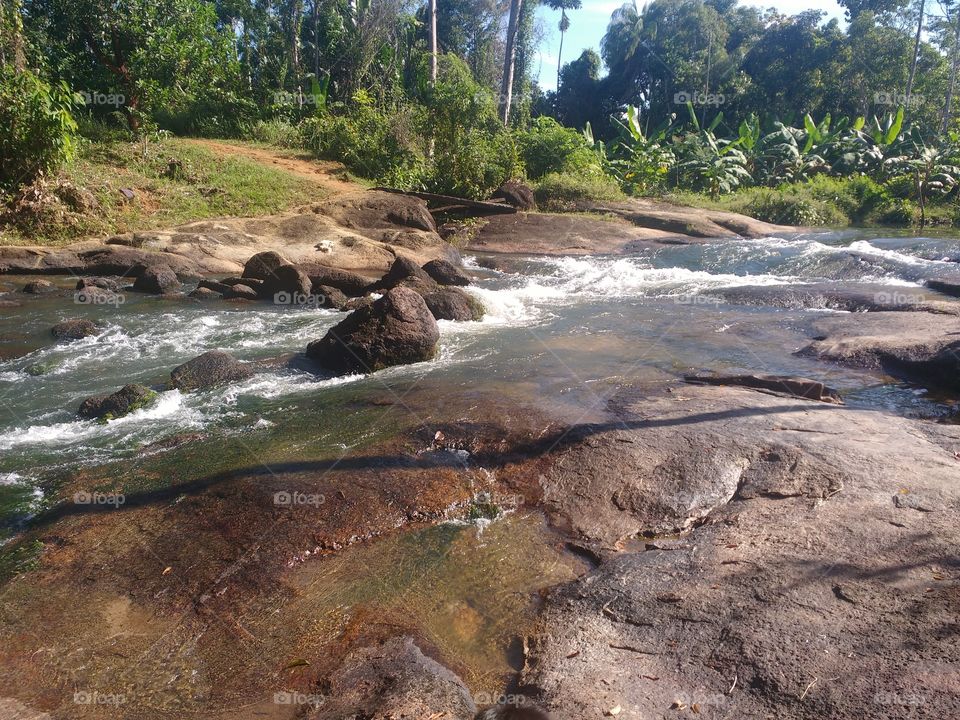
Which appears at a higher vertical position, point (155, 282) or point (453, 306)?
point (453, 306)

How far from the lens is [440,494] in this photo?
539 centimetres

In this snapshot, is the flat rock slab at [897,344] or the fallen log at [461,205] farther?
the fallen log at [461,205]

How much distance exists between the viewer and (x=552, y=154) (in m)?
25.8

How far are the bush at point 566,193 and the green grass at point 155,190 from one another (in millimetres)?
7091

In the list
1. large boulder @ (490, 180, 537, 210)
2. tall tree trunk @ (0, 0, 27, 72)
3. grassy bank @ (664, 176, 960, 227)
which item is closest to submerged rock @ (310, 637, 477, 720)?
tall tree trunk @ (0, 0, 27, 72)

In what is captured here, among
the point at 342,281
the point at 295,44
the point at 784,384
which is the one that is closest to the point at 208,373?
the point at 342,281

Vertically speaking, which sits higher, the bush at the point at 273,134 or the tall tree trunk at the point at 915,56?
the tall tree trunk at the point at 915,56

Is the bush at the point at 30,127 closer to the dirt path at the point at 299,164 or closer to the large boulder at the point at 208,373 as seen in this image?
the dirt path at the point at 299,164

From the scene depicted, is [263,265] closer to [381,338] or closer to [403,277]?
[403,277]

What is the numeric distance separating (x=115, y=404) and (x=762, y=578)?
245 inches

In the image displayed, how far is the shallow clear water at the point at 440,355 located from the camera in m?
6.89

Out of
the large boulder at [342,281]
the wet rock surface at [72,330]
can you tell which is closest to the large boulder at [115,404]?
the wet rock surface at [72,330]

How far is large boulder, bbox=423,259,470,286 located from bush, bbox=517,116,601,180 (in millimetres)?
12425

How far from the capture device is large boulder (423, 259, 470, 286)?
46.8 feet
